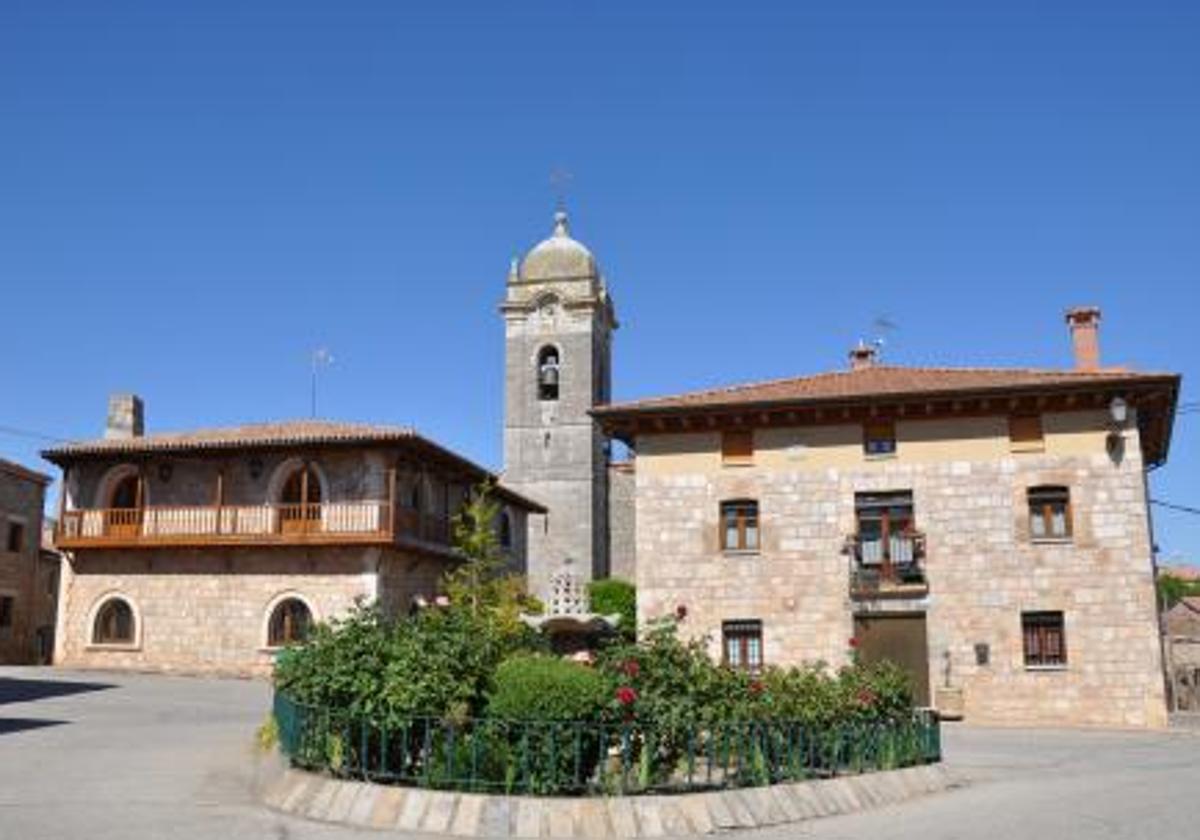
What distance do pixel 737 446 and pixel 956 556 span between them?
5.12 metres

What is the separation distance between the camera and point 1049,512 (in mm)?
23578

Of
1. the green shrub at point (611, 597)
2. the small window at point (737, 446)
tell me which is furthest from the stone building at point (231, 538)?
the green shrub at point (611, 597)

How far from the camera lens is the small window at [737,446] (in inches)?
994

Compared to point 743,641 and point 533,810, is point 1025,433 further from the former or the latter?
point 533,810

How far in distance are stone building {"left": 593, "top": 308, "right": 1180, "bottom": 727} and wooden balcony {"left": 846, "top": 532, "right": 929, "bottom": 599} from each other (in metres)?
0.03

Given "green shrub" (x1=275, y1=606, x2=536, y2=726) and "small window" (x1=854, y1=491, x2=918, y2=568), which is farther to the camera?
"small window" (x1=854, y1=491, x2=918, y2=568)

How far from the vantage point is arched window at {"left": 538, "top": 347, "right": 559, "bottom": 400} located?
50094mm

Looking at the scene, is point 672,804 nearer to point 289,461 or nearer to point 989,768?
point 989,768

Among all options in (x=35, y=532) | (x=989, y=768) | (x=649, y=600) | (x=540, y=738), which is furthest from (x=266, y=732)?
(x=35, y=532)

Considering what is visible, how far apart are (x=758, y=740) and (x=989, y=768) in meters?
6.33

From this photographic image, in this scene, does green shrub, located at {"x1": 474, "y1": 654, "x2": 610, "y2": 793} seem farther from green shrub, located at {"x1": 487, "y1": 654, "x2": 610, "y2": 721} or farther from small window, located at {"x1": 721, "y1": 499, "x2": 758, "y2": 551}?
small window, located at {"x1": 721, "y1": 499, "x2": 758, "y2": 551}

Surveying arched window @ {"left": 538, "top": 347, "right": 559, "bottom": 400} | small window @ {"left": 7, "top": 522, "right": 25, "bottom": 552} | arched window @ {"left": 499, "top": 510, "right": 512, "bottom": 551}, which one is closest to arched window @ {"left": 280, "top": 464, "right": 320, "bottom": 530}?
arched window @ {"left": 499, "top": 510, "right": 512, "bottom": 551}

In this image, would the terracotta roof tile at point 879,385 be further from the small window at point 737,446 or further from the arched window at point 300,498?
the arched window at point 300,498

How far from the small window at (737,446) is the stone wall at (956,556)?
18 cm
